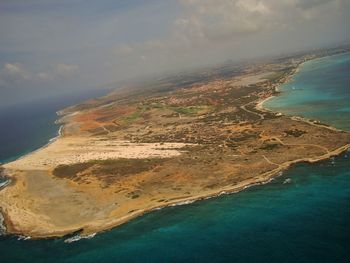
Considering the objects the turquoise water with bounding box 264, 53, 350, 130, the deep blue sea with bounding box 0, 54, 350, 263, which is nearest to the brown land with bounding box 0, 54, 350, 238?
the deep blue sea with bounding box 0, 54, 350, 263

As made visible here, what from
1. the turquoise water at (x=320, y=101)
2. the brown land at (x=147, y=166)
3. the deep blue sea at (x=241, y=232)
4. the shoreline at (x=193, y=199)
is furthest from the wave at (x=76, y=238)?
the turquoise water at (x=320, y=101)

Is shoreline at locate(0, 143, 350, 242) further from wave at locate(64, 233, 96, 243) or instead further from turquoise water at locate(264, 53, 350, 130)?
turquoise water at locate(264, 53, 350, 130)

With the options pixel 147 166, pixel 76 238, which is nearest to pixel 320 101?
pixel 147 166

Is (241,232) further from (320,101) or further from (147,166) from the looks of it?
(320,101)

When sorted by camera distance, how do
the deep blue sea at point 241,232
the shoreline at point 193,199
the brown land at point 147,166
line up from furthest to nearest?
the brown land at point 147,166, the shoreline at point 193,199, the deep blue sea at point 241,232

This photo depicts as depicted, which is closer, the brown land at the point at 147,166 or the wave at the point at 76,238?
the wave at the point at 76,238

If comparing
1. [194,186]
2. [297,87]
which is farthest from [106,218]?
[297,87]

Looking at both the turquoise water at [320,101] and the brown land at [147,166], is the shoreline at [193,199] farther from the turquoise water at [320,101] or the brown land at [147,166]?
the turquoise water at [320,101]
